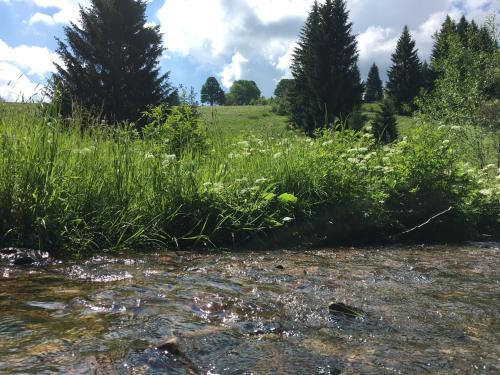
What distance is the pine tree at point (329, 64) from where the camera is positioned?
1868 inches

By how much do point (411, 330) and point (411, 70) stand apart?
80754 millimetres

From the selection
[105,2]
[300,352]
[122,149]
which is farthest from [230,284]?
[105,2]

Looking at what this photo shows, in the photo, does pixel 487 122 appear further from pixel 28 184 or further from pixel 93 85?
pixel 93 85

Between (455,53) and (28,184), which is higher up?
(455,53)

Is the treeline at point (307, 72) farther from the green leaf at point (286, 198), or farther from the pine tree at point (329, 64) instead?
the green leaf at point (286, 198)

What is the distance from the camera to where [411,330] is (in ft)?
9.41

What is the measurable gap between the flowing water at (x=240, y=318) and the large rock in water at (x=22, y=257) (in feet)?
0.49

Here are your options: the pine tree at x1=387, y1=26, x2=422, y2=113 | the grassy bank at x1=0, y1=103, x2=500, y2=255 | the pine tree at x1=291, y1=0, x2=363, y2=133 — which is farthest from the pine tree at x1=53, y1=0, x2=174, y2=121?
the pine tree at x1=387, y1=26, x2=422, y2=113

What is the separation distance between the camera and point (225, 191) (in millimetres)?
5844

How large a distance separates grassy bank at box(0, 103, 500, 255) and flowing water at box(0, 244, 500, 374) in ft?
2.37

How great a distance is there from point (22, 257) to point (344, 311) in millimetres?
2730

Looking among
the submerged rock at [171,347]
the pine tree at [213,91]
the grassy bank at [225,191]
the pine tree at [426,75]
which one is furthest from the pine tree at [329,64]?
the pine tree at [213,91]

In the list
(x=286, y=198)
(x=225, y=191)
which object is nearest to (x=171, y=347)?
(x=225, y=191)

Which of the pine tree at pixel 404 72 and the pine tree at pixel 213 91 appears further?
the pine tree at pixel 213 91
